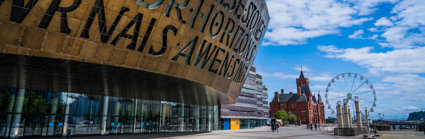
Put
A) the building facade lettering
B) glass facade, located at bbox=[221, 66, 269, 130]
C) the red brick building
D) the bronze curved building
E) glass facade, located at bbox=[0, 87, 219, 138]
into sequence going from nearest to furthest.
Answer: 1. the building facade lettering
2. the bronze curved building
3. glass facade, located at bbox=[0, 87, 219, 138]
4. glass facade, located at bbox=[221, 66, 269, 130]
5. the red brick building

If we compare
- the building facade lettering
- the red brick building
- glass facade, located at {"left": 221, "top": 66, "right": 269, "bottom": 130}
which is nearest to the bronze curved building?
the building facade lettering

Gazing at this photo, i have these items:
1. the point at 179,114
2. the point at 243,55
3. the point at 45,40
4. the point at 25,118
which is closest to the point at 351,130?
the point at 243,55

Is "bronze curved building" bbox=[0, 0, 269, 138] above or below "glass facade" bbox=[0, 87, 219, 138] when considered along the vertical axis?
above

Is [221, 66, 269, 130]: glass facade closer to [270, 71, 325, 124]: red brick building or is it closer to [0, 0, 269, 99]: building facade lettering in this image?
[0, 0, 269, 99]: building facade lettering

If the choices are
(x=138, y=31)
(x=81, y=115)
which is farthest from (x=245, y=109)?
(x=138, y=31)

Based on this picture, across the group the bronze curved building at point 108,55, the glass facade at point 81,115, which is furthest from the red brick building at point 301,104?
the bronze curved building at point 108,55

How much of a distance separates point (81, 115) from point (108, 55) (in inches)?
595

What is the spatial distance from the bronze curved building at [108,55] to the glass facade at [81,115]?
9 centimetres

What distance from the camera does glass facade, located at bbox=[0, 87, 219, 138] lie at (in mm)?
22691

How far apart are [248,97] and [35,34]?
51.7 meters

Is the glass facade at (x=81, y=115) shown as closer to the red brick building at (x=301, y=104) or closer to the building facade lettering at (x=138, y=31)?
the building facade lettering at (x=138, y=31)

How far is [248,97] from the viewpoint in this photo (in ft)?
198

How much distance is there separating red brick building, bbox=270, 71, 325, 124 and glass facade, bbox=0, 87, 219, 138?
376 feet

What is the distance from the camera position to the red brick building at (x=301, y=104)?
138m
